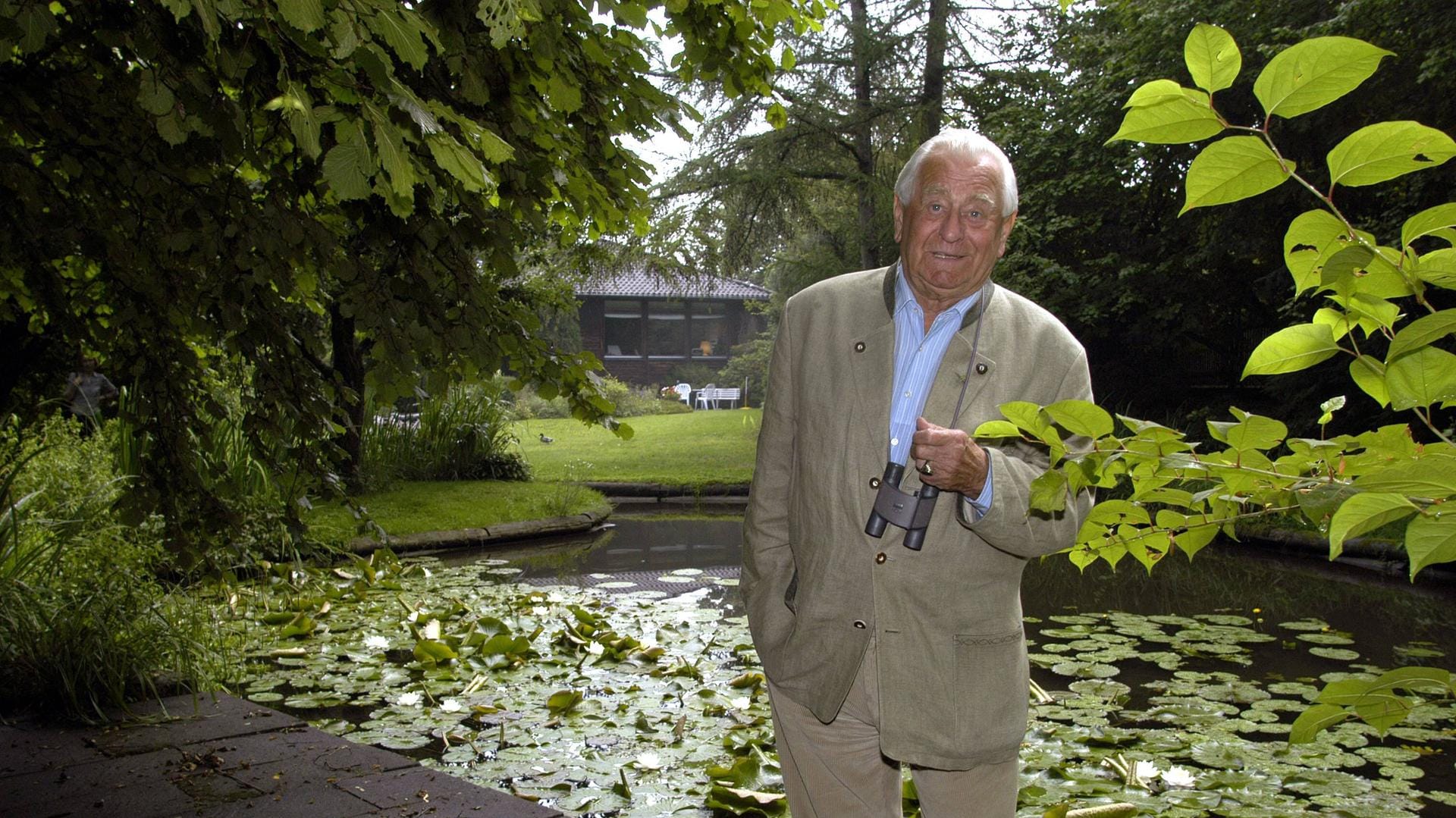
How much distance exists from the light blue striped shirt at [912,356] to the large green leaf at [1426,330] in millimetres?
1179

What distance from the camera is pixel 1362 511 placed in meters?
0.90

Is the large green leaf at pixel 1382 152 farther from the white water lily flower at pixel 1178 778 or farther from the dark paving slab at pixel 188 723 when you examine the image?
the dark paving slab at pixel 188 723

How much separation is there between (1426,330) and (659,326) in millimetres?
38182

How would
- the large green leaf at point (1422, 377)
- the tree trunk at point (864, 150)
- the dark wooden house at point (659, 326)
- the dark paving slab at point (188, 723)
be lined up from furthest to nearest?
the dark wooden house at point (659, 326) < the tree trunk at point (864, 150) < the dark paving slab at point (188, 723) < the large green leaf at point (1422, 377)

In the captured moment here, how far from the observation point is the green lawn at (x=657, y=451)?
16578 mm

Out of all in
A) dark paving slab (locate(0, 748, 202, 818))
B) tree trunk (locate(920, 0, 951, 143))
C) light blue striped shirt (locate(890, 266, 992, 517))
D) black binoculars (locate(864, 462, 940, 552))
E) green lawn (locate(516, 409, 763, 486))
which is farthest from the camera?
tree trunk (locate(920, 0, 951, 143))

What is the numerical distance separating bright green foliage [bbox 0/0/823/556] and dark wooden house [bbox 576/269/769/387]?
32.3 meters

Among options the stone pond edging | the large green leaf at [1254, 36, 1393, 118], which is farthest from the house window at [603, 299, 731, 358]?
the large green leaf at [1254, 36, 1393, 118]

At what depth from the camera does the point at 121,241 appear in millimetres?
3627

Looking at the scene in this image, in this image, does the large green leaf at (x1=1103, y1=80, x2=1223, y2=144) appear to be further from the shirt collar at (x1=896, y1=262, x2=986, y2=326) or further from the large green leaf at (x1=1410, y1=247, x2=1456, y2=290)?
the shirt collar at (x1=896, y1=262, x2=986, y2=326)

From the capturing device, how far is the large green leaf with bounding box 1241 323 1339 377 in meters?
1.14

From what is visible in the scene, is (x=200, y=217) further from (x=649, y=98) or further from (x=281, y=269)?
(x=649, y=98)

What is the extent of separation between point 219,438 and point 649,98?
6.03m

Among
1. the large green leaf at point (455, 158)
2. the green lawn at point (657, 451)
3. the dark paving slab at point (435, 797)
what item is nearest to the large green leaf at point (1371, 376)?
the large green leaf at point (455, 158)
